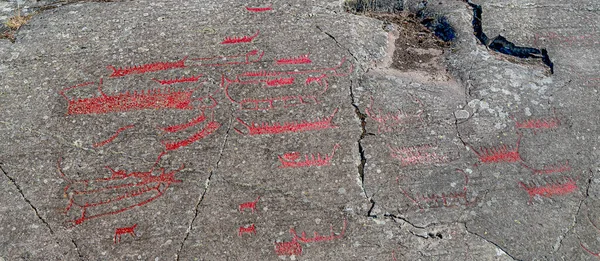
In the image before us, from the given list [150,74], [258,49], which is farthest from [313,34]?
[150,74]

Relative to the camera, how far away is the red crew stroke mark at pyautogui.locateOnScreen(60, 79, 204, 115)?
142 inches

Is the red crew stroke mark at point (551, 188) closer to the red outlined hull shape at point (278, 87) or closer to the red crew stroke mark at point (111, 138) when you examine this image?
the red outlined hull shape at point (278, 87)

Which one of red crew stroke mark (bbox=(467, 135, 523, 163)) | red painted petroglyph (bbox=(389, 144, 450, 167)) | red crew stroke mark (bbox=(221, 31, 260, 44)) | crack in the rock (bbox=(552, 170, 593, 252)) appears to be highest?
red crew stroke mark (bbox=(221, 31, 260, 44))

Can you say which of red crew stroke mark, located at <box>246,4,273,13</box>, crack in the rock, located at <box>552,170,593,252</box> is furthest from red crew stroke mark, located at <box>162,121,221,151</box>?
crack in the rock, located at <box>552,170,593,252</box>

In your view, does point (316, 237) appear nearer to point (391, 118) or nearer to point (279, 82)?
point (391, 118)

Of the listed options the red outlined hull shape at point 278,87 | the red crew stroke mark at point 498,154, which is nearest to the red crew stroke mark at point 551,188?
the red crew stroke mark at point 498,154

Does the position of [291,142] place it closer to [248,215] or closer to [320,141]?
[320,141]

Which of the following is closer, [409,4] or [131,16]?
[131,16]

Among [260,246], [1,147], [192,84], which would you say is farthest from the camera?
[192,84]

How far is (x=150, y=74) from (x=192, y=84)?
392 millimetres

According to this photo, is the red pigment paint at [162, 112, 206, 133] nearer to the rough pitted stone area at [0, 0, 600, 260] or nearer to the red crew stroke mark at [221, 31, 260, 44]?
the rough pitted stone area at [0, 0, 600, 260]

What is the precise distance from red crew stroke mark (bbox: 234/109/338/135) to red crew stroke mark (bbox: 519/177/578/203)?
1.48 m

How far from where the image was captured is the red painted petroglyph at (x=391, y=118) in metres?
3.50

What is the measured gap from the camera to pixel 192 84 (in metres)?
3.74
